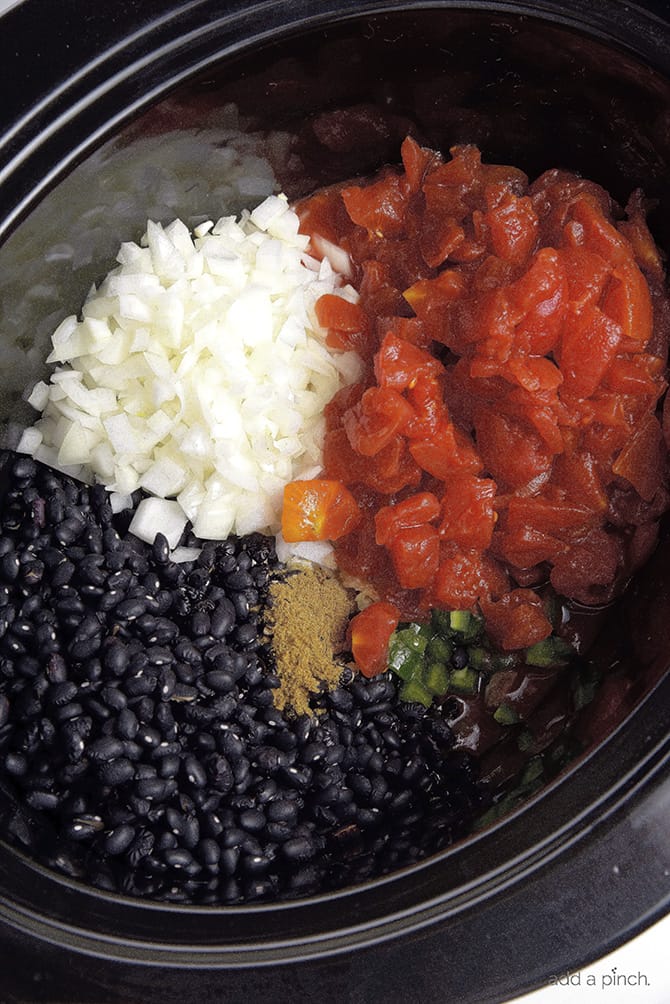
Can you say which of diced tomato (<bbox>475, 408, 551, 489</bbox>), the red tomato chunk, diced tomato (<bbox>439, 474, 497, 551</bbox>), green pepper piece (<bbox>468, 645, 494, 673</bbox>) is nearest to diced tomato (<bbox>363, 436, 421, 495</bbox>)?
the red tomato chunk

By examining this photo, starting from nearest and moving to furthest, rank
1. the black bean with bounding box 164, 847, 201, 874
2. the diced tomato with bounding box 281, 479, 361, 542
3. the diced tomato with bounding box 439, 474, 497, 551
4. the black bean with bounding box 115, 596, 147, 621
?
the black bean with bounding box 164, 847, 201, 874 < the black bean with bounding box 115, 596, 147, 621 < the diced tomato with bounding box 439, 474, 497, 551 < the diced tomato with bounding box 281, 479, 361, 542

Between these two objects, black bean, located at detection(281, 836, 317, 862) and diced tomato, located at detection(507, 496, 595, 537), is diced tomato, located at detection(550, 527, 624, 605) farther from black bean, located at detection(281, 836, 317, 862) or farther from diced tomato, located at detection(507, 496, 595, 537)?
black bean, located at detection(281, 836, 317, 862)

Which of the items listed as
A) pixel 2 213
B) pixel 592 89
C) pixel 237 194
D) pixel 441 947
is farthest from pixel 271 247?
pixel 441 947

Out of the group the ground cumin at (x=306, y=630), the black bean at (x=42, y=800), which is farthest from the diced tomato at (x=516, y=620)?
the black bean at (x=42, y=800)

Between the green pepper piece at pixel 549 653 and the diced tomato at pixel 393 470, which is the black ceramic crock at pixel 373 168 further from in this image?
the diced tomato at pixel 393 470

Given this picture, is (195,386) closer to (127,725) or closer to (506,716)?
(127,725)

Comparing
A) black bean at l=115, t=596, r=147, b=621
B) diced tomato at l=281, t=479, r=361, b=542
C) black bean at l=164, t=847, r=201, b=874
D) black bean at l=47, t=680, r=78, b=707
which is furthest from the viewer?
diced tomato at l=281, t=479, r=361, b=542

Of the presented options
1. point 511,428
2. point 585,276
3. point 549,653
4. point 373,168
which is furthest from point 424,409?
point 373,168
